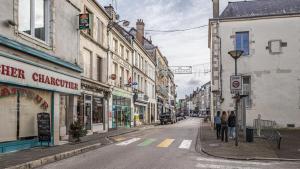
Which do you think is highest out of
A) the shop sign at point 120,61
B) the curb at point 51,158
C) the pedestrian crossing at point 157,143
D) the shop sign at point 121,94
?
the shop sign at point 120,61

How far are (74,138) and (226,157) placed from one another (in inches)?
299

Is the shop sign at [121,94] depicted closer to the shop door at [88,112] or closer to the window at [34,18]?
the shop door at [88,112]

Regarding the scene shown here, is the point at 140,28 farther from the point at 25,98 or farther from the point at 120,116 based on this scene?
the point at 25,98

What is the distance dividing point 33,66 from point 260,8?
799 inches

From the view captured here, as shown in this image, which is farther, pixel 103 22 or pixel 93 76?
pixel 103 22

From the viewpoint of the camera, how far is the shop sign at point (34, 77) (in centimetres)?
1150

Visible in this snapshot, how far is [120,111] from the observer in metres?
31.0

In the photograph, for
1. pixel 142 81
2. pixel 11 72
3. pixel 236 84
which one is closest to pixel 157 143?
pixel 236 84

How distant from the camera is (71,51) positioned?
17484 mm

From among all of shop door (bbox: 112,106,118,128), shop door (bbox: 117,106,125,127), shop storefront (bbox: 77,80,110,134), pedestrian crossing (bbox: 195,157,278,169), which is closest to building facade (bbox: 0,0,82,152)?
shop storefront (bbox: 77,80,110,134)

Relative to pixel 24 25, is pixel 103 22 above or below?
above

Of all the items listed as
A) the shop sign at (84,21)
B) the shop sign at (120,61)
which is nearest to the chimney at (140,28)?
the shop sign at (120,61)

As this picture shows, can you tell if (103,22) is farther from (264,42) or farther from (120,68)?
(264,42)

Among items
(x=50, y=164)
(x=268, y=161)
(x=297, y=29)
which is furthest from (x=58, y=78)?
(x=297, y=29)
